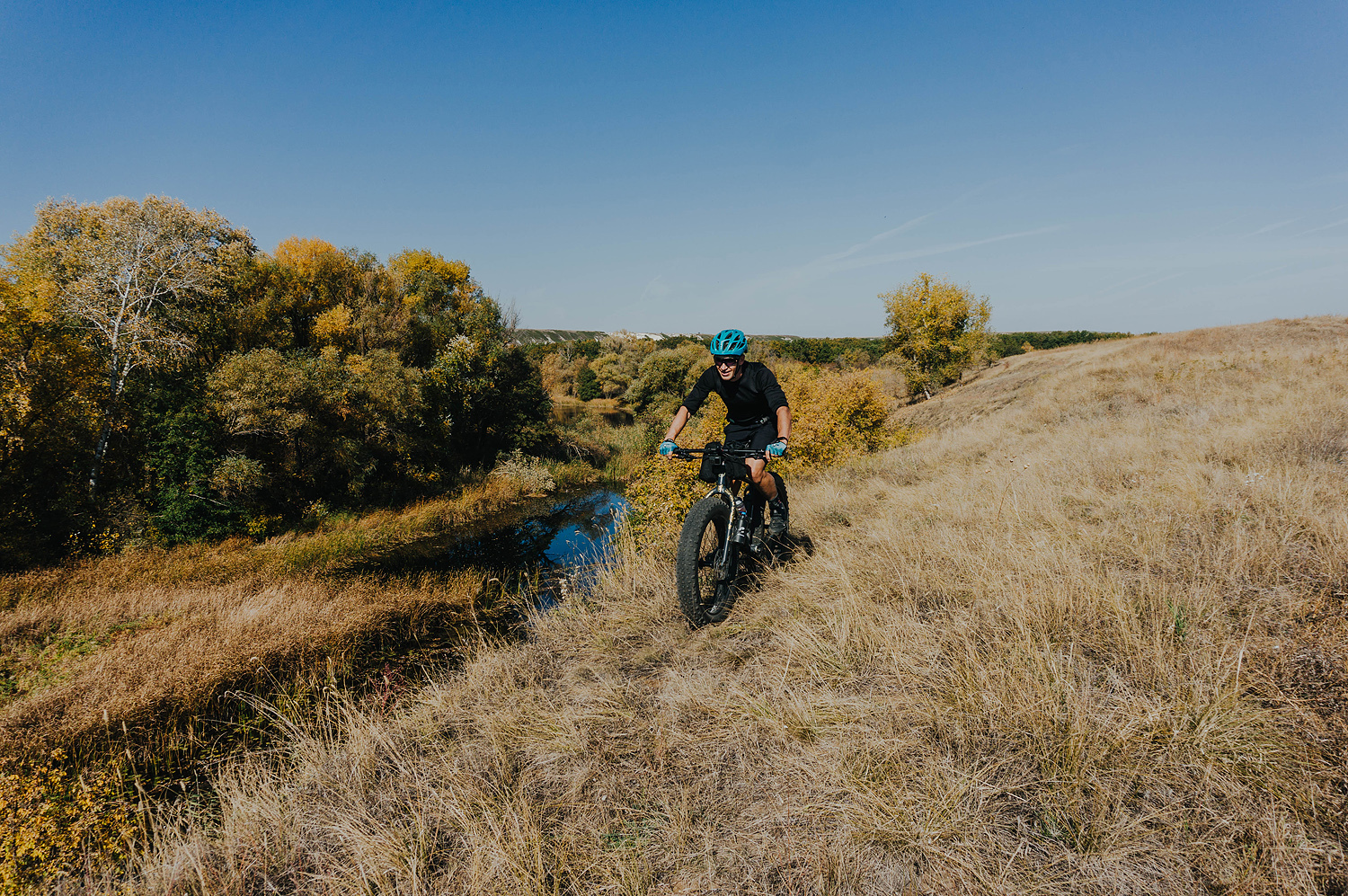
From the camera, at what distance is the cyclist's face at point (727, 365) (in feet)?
15.3

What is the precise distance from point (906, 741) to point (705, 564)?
2.47 meters

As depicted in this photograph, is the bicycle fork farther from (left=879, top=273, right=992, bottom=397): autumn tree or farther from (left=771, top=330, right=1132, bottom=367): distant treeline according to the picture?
(left=771, top=330, right=1132, bottom=367): distant treeline

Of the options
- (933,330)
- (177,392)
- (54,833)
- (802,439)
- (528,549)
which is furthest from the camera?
(933,330)

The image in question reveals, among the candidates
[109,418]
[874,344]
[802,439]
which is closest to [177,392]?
[109,418]

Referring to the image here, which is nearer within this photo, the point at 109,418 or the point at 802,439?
the point at 109,418

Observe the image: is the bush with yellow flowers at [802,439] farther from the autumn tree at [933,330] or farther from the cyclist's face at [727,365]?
the autumn tree at [933,330]

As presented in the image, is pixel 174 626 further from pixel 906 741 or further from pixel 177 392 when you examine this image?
pixel 906 741

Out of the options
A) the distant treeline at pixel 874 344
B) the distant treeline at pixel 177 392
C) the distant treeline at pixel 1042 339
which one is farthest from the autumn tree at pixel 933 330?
the distant treeline at pixel 1042 339

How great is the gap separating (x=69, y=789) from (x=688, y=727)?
593cm

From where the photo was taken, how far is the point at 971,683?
9.29 feet

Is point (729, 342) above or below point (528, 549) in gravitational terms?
above

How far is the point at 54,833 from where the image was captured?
3.52m

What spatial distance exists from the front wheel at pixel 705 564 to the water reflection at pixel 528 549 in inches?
122

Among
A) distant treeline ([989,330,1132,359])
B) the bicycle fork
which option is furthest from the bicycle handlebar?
distant treeline ([989,330,1132,359])
